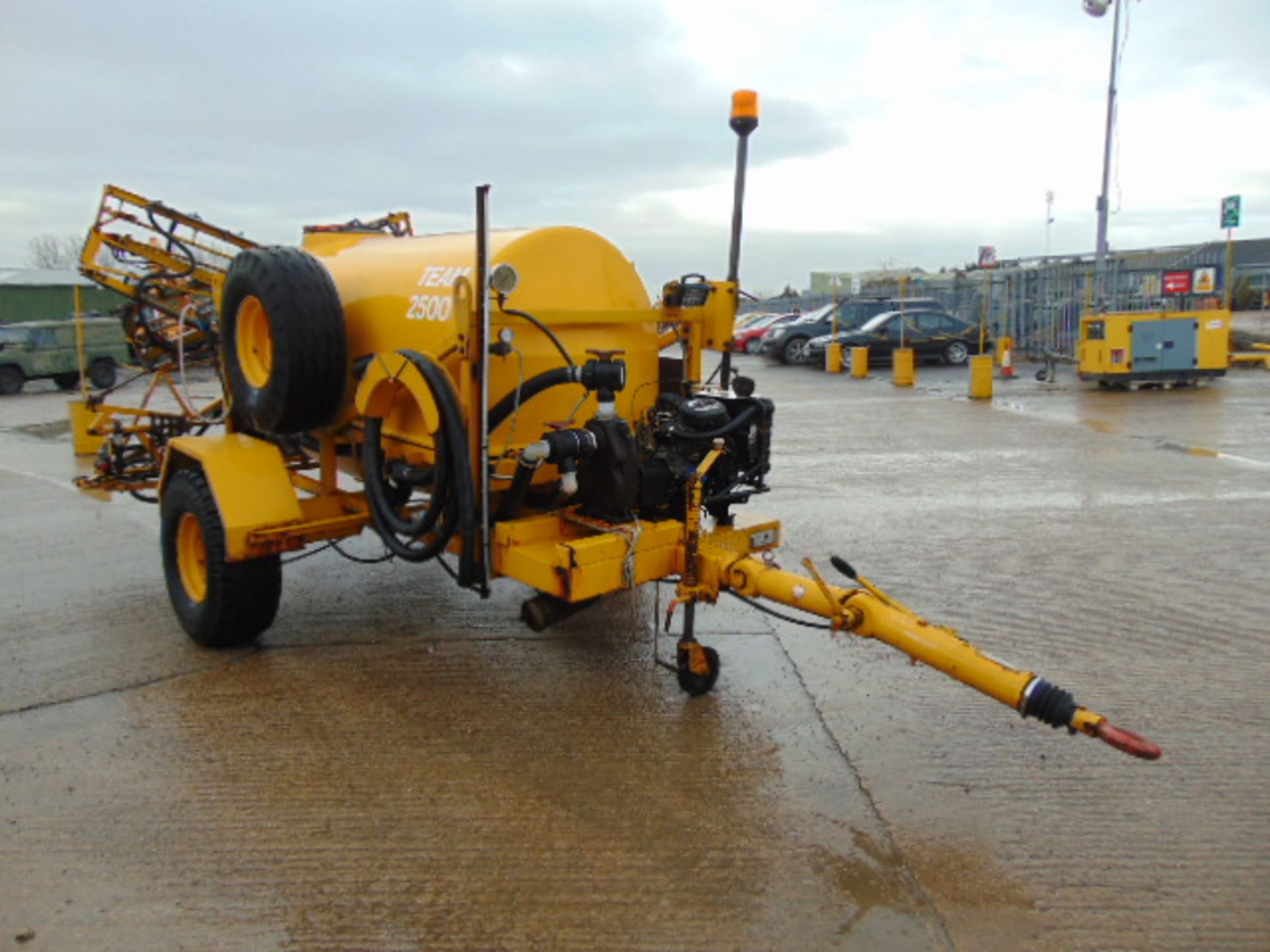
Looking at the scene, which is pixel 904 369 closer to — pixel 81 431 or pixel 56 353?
pixel 81 431

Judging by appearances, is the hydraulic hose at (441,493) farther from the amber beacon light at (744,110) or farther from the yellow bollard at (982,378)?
the yellow bollard at (982,378)

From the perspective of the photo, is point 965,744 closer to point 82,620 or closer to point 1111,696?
point 1111,696

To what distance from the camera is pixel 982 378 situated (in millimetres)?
17031

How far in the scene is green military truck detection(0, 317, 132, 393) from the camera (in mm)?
22016

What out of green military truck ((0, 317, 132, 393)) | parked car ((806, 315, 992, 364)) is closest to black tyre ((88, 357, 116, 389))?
green military truck ((0, 317, 132, 393))

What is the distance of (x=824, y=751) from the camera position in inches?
164

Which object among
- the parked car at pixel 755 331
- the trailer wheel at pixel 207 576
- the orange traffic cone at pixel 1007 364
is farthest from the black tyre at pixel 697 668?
the parked car at pixel 755 331

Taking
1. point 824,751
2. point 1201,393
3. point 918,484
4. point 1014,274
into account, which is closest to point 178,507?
point 824,751

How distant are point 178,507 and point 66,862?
231cm

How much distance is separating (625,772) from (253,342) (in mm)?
3000

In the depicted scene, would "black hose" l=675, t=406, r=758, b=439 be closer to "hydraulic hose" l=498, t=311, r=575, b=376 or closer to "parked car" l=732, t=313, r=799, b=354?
"hydraulic hose" l=498, t=311, r=575, b=376

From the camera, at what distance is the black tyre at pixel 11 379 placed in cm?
2192

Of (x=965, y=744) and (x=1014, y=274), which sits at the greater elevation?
(x=1014, y=274)

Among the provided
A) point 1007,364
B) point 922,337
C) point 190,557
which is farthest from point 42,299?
point 190,557
